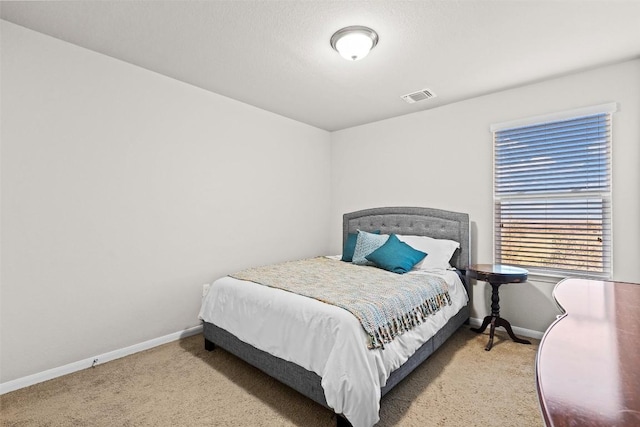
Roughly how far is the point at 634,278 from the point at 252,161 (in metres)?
3.84

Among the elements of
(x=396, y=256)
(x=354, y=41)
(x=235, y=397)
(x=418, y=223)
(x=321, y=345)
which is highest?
(x=354, y=41)

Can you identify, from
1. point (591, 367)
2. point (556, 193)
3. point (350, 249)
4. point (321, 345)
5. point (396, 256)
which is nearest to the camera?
point (591, 367)

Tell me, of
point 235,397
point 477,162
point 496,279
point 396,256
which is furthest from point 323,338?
point 477,162

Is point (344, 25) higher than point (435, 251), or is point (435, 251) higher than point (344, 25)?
point (344, 25)

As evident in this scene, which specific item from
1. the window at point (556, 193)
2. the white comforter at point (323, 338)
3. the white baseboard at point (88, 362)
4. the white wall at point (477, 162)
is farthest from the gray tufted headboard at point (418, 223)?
the white baseboard at point (88, 362)

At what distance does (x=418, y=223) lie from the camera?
12.5 feet

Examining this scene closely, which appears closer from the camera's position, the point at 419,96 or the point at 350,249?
the point at 419,96

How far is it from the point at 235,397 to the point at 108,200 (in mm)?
1891

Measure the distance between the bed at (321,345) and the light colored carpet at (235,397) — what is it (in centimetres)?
14

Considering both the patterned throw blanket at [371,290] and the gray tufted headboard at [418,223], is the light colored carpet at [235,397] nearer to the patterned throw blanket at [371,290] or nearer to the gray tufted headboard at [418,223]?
the patterned throw blanket at [371,290]

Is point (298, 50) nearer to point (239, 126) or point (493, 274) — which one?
point (239, 126)

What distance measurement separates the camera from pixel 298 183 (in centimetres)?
436

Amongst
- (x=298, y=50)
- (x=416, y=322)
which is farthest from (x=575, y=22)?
(x=416, y=322)

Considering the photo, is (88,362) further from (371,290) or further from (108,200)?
(371,290)
